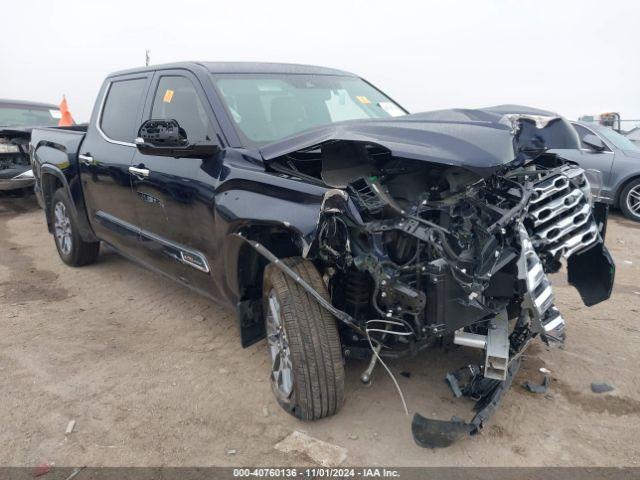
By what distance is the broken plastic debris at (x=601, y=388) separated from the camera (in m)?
3.10

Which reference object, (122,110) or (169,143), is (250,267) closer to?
(169,143)

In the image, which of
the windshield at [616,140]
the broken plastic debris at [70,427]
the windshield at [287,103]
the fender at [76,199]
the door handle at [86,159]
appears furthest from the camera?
the windshield at [616,140]

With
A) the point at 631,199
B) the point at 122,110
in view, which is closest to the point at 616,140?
the point at 631,199

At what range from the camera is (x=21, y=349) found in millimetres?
3689

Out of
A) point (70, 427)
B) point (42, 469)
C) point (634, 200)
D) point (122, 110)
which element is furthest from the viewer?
point (634, 200)

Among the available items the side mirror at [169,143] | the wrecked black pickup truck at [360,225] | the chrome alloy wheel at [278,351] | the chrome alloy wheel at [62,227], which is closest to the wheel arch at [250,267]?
the wrecked black pickup truck at [360,225]

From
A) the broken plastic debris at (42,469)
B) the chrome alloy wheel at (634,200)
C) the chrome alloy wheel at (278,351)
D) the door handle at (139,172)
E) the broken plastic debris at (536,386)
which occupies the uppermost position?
the door handle at (139,172)

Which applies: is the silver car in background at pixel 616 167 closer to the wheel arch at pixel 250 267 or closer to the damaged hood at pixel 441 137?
the damaged hood at pixel 441 137

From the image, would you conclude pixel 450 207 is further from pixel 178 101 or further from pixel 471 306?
pixel 178 101

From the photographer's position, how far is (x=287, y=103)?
359cm

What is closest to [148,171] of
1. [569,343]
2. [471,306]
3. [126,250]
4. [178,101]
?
[178,101]

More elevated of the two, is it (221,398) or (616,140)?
(616,140)

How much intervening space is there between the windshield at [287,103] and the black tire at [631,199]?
5.88m

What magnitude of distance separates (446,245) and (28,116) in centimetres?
966
